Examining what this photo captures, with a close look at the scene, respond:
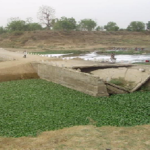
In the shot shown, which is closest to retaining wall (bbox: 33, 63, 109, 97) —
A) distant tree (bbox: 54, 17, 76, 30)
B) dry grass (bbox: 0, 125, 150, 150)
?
dry grass (bbox: 0, 125, 150, 150)

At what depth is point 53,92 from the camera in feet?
46.9

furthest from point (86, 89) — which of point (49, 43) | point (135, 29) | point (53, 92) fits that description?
point (135, 29)

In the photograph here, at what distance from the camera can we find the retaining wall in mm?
13250

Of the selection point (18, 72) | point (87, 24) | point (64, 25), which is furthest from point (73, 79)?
point (87, 24)

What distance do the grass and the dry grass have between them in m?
0.50

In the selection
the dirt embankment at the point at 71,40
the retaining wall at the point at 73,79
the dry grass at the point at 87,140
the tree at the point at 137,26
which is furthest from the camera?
the tree at the point at 137,26

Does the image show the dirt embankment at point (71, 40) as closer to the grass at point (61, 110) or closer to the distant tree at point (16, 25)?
the distant tree at point (16, 25)

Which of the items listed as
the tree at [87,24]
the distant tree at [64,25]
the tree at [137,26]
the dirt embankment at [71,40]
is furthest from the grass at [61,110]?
the tree at [87,24]

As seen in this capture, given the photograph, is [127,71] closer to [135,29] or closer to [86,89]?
[86,89]

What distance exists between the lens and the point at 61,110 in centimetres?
1093

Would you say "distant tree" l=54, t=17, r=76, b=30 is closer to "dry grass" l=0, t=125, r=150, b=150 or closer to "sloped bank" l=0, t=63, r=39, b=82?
"sloped bank" l=0, t=63, r=39, b=82

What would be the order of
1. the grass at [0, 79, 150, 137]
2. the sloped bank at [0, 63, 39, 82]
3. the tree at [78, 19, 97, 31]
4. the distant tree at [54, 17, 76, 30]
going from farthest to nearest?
1. the tree at [78, 19, 97, 31]
2. the distant tree at [54, 17, 76, 30]
3. the sloped bank at [0, 63, 39, 82]
4. the grass at [0, 79, 150, 137]

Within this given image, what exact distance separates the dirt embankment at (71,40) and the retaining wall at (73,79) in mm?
30267

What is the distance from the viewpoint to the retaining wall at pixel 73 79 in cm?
1325
